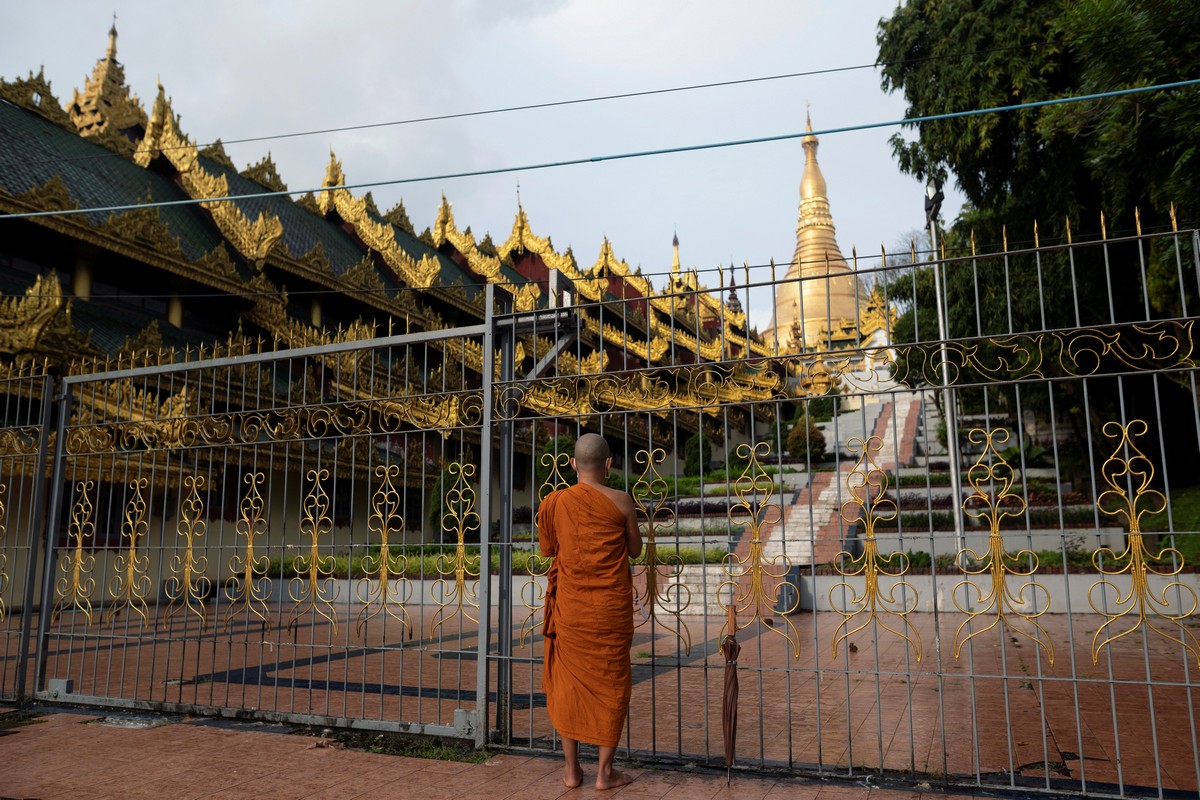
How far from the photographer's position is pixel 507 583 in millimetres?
4914

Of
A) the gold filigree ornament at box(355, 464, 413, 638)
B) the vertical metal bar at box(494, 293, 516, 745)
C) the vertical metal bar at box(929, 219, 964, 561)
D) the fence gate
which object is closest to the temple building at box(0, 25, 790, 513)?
the fence gate

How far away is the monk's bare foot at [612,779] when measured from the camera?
401 centimetres

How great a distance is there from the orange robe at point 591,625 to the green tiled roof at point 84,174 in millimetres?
10858

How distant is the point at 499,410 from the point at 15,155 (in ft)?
37.6

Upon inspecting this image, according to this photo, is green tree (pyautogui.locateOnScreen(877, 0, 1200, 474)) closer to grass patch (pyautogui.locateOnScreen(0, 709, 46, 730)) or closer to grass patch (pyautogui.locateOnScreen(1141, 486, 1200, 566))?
grass patch (pyautogui.locateOnScreen(1141, 486, 1200, 566))

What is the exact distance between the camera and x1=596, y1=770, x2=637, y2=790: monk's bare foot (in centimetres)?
401

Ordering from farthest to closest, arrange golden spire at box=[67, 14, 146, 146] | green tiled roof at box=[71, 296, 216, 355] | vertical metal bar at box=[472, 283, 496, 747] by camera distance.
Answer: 1. golden spire at box=[67, 14, 146, 146]
2. green tiled roof at box=[71, 296, 216, 355]
3. vertical metal bar at box=[472, 283, 496, 747]

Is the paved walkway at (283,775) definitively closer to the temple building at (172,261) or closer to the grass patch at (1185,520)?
the temple building at (172,261)

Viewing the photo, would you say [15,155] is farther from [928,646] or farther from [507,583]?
[928,646]

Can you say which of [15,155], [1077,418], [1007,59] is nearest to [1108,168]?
[1007,59]

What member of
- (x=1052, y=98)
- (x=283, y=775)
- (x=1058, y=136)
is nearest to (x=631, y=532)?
(x=283, y=775)

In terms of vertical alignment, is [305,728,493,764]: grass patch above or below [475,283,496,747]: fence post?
below

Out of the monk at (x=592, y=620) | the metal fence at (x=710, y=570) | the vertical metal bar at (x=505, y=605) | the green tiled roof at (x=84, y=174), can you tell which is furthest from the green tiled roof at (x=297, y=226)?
the monk at (x=592, y=620)

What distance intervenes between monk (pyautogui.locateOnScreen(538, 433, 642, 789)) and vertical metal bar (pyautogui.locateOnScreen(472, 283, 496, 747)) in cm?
76
